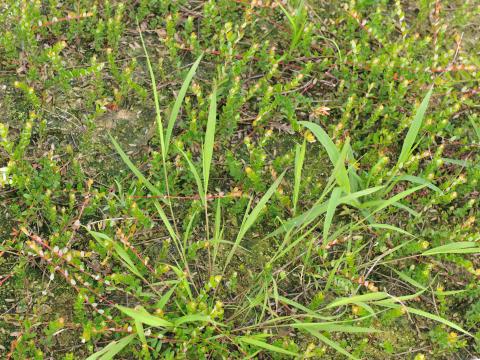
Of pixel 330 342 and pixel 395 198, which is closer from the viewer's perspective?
pixel 330 342

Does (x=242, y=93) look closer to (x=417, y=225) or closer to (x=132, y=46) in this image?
(x=132, y=46)

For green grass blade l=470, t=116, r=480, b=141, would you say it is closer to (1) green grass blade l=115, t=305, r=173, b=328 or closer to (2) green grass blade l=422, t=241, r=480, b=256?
(2) green grass blade l=422, t=241, r=480, b=256

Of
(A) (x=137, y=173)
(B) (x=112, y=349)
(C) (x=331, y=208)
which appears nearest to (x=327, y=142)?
(C) (x=331, y=208)

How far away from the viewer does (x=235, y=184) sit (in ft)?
11.1

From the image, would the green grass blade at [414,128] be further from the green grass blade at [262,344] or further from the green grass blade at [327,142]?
the green grass blade at [262,344]

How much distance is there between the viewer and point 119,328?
2811 millimetres

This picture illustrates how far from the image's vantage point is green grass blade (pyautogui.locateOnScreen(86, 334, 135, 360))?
8.66 ft

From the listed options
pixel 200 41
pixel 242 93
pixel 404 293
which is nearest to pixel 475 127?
pixel 404 293

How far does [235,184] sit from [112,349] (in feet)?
3.95

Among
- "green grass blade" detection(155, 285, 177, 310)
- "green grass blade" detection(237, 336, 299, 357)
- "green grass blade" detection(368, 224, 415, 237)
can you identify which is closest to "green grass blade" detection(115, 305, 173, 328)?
"green grass blade" detection(155, 285, 177, 310)

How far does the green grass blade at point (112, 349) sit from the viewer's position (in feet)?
8.66

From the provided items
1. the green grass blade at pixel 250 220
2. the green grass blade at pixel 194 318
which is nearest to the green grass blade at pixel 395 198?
the green grass blade at pixel 250 220

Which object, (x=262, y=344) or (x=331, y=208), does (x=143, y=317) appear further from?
(x=331, y=208)

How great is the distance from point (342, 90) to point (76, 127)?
172cm
